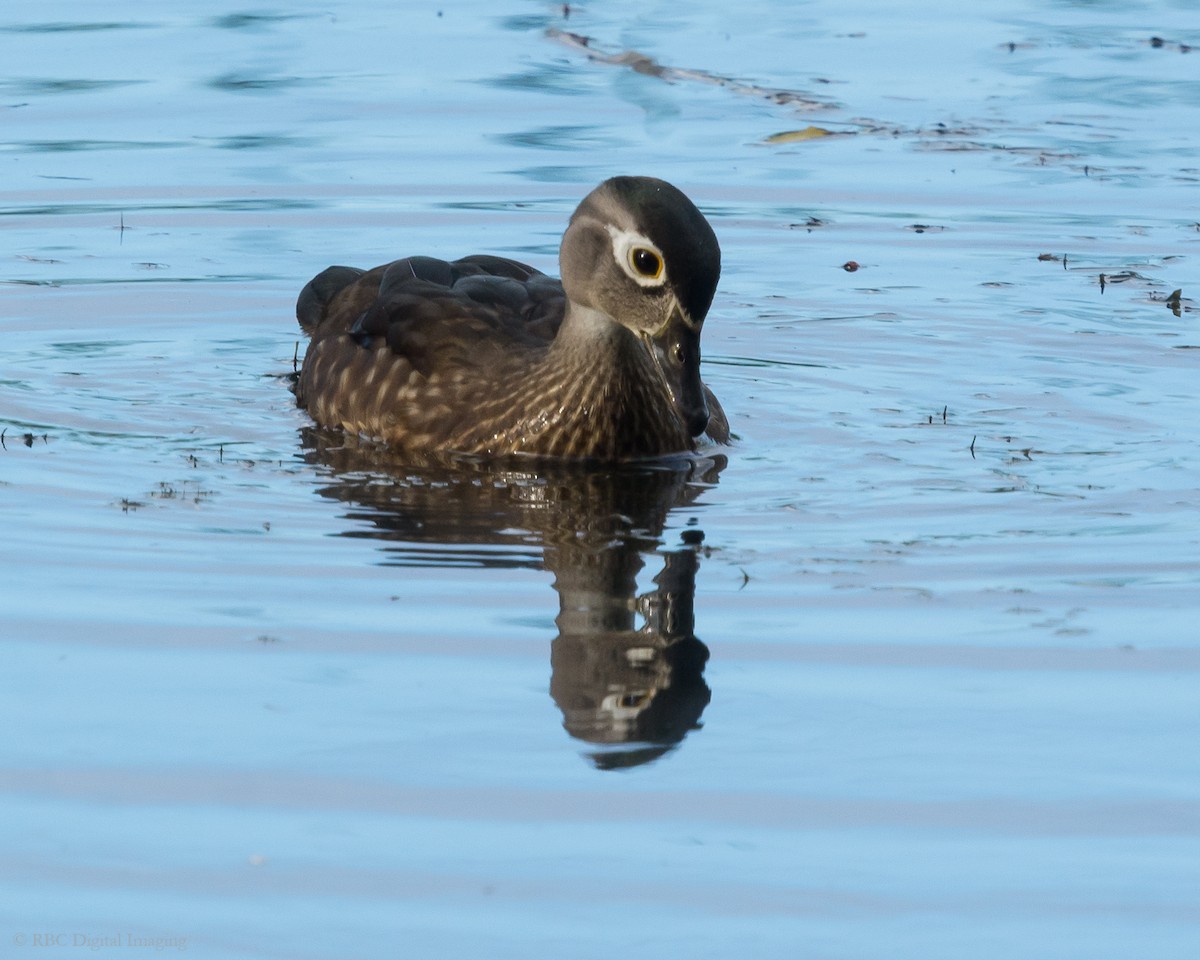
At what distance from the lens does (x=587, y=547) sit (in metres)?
7.96

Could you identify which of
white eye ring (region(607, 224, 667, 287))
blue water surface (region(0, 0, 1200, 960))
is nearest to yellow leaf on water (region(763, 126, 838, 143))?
blue water surface (region(0, 0, 1200, 960))

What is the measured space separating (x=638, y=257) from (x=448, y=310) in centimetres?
132

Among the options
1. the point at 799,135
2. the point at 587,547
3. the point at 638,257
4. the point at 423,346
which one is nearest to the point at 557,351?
the point at 423,346

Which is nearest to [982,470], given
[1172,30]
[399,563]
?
[399,563]

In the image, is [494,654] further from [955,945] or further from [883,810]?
[955,945]

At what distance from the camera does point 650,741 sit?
19.7 ft

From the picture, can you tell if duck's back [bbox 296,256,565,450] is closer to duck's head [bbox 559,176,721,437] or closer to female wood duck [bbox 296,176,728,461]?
female wood duck [bbox 296,176,728,461]

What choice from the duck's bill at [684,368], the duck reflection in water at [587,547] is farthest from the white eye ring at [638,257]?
the duck reflection in water at [587,547]

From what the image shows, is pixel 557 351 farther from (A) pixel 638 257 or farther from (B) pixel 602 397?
(A) pixel 638 257

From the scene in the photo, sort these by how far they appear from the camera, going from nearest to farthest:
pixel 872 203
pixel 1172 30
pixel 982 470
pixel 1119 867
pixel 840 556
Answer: pixel 1119 867 → pixel 840 556 → pixel 982 470 → pixel 872 203 → pixel 1172 30

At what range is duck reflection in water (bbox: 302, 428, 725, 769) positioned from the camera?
6.25m

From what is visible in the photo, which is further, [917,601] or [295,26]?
[295,26]

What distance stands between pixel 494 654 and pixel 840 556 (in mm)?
1570

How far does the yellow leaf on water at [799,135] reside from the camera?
1554 cm
